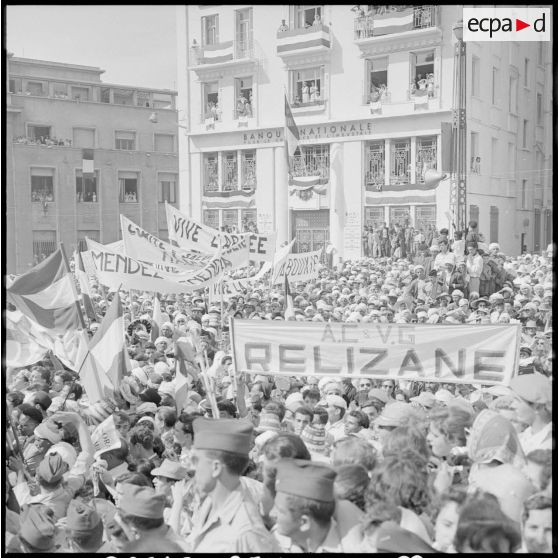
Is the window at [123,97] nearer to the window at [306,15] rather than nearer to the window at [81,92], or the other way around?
the window at [81,92]

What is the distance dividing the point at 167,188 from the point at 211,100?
7455 millimetres

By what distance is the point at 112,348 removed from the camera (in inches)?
288

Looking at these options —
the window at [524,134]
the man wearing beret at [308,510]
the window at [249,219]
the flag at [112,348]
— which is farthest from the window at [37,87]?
the man wearing beret at [308,510]

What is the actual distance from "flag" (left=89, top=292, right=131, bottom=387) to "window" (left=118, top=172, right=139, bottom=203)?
31.1 m

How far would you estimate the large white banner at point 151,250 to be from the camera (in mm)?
12227

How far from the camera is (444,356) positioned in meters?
6.24

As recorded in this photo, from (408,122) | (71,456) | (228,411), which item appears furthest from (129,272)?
(408,122)

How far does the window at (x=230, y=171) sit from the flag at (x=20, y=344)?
2537 cm

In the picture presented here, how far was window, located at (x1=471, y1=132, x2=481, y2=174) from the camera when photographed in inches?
1076

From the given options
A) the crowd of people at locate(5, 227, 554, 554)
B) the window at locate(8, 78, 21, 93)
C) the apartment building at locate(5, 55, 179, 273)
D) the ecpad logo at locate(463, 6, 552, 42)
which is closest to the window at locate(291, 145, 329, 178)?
the apartment building at locate(5, 55, 179, 273)

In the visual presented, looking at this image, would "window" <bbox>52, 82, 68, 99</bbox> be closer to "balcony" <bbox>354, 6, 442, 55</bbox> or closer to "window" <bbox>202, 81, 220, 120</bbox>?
"window" <bbox>202, 81, 220, 120</bbox>

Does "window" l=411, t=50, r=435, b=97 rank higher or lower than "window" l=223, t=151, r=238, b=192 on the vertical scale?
higher

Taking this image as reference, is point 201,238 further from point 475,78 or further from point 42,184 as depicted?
point 42,184

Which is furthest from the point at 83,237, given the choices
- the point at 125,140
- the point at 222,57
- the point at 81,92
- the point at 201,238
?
the point at 201,238
